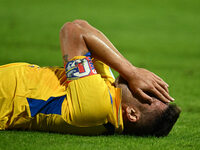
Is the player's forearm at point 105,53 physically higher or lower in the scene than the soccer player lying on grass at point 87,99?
higher

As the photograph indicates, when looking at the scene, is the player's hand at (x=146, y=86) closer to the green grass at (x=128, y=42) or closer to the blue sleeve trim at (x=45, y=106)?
the green grass at (x=128, y=42)

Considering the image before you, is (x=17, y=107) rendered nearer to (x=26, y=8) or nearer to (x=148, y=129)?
(x=148, y=129)

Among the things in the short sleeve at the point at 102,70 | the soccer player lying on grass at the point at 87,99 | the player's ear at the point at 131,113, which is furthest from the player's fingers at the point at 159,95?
the short sleeve at the point at 102,70

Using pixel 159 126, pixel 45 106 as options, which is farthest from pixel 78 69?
pixel 159 126

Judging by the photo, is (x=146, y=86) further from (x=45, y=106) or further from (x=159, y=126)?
(x=45, y=106)

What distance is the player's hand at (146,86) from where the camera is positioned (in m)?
3.28

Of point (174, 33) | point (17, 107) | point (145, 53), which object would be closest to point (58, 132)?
point (17, 107)

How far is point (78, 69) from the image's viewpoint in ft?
10.9

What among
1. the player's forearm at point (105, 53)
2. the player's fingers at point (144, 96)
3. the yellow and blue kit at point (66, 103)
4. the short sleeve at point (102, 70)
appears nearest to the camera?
the yellow and blue kit at point (66, 103)

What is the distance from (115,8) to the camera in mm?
15555

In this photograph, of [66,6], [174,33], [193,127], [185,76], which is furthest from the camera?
[66,6]

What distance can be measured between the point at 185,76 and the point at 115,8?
28.5 feet

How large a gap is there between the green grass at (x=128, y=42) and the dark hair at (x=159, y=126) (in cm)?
9

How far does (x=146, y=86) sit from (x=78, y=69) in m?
0.62
